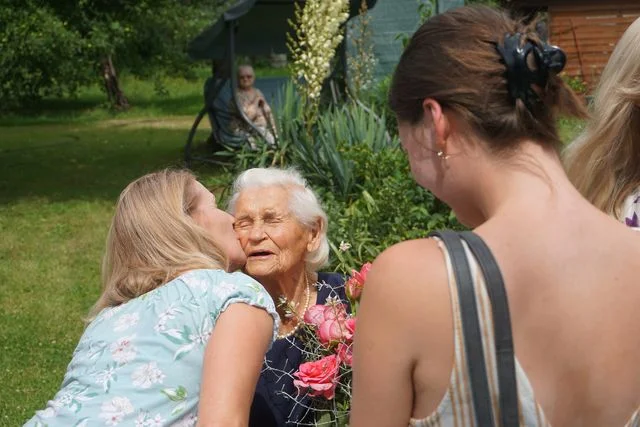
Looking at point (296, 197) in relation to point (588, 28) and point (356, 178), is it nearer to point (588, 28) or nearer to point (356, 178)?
point (356, 178)

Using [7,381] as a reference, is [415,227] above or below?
above

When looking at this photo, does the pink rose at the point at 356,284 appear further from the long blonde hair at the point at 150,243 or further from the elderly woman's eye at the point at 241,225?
the elderly woman's eye at the point at 241,225

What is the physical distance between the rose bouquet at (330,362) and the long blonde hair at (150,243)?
35 centimetres

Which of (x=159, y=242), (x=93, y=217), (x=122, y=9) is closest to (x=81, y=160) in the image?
(x=122, y=9)

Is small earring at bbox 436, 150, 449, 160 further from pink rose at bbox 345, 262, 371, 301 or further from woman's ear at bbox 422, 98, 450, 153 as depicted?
pink rose at bbox 345, 262, 371, 301

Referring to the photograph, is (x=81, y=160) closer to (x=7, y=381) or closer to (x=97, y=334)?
(x=7, y=381)

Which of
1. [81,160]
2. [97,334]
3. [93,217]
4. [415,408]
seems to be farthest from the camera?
[81,160]

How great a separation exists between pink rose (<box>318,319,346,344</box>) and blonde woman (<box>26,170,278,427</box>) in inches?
7.7

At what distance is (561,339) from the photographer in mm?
1629

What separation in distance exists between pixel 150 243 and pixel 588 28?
18.4 meters

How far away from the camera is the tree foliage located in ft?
38.8

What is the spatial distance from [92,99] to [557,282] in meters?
28.9

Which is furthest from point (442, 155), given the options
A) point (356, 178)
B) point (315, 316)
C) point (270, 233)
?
point (356, 178)

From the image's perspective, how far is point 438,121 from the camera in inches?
65.6
